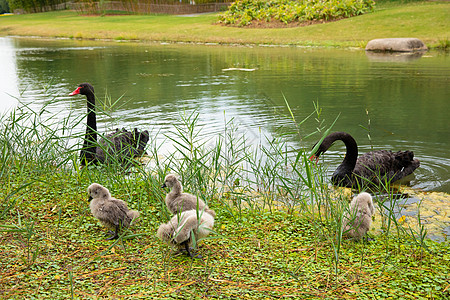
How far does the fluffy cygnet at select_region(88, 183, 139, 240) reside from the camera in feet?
10.3

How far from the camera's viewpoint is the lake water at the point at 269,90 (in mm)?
6910

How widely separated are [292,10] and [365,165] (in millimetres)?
21743

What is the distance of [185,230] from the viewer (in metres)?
2.80

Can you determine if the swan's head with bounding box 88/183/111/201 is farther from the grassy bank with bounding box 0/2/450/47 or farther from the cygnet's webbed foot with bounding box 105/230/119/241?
the grassy bank with bounding box 0/2/450/47

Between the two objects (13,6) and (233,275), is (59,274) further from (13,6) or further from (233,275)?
(13,6)

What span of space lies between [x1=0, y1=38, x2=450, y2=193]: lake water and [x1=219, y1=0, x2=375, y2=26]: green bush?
6.83 m

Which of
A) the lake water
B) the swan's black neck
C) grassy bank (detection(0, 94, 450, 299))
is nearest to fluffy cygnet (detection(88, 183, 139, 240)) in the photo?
grassy bank (detection(0, 94, 450, 299))

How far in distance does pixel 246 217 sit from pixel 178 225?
3.30 feet

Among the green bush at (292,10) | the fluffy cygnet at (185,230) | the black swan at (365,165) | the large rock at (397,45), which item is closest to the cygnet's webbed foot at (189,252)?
the fluffy cygnet at (185,230)

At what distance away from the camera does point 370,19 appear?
866 inches

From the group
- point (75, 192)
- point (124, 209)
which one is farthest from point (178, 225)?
point (75, 192)

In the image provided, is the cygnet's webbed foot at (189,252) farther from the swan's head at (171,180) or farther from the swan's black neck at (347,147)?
the swan's black neck at (347,147)

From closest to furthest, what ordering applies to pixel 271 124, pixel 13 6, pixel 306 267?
pixel 306 267 → pixel 271 124 → pixel 13 6

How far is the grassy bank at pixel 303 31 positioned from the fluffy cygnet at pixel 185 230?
17.2 m
